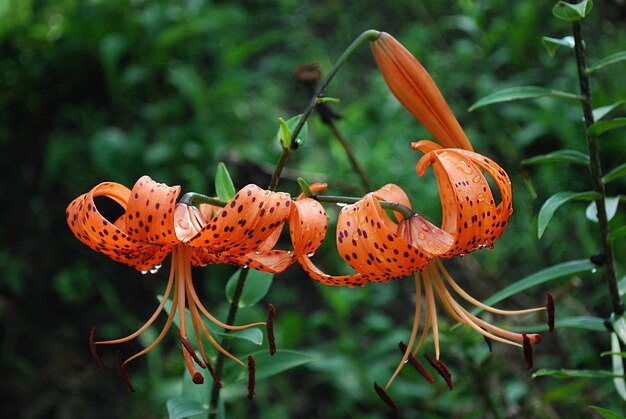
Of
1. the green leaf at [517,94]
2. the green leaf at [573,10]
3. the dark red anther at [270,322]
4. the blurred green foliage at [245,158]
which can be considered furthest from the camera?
the blurred green foliage at [245,158]

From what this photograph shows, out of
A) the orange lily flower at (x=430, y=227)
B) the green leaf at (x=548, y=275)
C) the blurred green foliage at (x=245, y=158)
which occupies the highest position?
the orange lily flower at (x=430, y=227)

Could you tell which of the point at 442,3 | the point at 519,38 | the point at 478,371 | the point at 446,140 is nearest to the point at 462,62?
the point at 519,38

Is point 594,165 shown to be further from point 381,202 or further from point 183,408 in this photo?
point 183,408

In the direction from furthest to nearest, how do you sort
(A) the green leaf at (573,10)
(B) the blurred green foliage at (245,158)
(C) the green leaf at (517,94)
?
(B) the blurred green foliage at (245,158) → (C) the green leaf at (517,94) → (A) the green leaf at (573,10)

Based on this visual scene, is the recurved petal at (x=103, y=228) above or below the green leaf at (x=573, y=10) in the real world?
below

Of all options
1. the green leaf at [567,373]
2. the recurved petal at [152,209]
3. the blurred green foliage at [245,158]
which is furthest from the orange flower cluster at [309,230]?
the blurred green foliage at [245,158]

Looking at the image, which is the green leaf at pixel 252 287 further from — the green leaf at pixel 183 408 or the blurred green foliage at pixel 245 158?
the blurred green foliage at pixel 245 158

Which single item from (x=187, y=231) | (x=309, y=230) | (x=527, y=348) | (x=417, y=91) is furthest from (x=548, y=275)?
(x=187, y=231)

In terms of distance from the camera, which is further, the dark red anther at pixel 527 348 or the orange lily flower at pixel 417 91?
the orange lily flower at pixel 417 91
